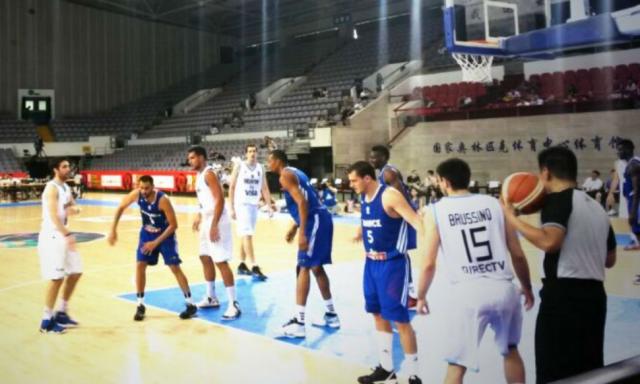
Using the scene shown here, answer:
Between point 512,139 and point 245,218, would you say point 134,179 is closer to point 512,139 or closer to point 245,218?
point 512,139

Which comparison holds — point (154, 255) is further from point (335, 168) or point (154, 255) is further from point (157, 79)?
point (157, 79)

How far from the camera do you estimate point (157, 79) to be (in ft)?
120

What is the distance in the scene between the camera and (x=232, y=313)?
250 inches

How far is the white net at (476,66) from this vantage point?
19.3 metres

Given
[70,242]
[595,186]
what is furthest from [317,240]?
[595,186]

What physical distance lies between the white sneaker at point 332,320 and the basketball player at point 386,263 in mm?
1528

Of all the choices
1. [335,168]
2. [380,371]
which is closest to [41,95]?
[335,168]

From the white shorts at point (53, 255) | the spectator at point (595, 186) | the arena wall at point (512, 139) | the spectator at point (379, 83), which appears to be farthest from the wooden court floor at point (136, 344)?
the spectator at point (379, 83)

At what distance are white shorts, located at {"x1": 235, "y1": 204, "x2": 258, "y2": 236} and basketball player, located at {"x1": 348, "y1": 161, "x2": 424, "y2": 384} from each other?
442cm

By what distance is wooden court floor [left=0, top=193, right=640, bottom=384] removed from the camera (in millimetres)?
4629

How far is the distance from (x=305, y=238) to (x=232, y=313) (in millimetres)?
1362

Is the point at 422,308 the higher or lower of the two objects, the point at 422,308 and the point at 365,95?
the lower

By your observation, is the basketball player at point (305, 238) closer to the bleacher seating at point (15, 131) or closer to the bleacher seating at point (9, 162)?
the bleacher seating at point (9, 162)

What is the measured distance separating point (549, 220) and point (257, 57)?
3555 cm
